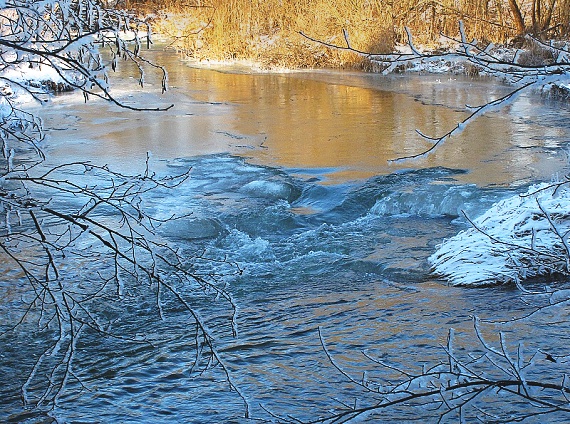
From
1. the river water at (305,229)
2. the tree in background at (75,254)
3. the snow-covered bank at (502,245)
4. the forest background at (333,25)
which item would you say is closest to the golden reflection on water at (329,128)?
the river water at (305,229)

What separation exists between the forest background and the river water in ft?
14.3

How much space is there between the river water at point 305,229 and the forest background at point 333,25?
4371 millimetres

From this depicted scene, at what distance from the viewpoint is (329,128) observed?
11.9m

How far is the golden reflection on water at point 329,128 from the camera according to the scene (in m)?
9.52

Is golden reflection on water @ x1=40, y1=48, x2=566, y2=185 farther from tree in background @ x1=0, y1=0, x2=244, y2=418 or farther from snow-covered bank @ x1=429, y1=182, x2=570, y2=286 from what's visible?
tree in background @ x1=0, y1=0, x2=244, y2=418

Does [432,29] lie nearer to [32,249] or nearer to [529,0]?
[529,0]

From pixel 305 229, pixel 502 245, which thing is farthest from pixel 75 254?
pixel 305 229

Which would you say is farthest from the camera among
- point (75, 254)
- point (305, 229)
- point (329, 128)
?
point (329, 128)

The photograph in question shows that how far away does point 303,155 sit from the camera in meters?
10.3

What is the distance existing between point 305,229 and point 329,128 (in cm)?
503

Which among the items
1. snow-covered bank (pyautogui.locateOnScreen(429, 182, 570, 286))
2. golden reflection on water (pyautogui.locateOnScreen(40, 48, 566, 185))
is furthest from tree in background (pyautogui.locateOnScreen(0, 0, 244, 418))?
golden reflection on water (pyautogui.locateOnScreen(40, 48, 566, 185))

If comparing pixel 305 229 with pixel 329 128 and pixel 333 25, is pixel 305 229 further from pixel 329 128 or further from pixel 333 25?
pixel 333 25

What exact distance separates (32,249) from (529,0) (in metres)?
21.8

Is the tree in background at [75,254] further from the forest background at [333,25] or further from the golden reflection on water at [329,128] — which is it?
the forest background at [333,25]
